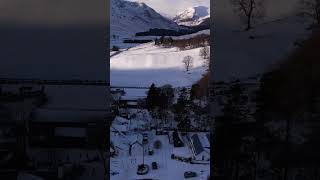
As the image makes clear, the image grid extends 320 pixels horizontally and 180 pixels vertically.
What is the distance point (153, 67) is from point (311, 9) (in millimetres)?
2980

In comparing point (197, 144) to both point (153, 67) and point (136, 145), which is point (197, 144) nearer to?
point (136, 145)

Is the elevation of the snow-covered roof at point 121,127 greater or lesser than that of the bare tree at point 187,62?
lesser

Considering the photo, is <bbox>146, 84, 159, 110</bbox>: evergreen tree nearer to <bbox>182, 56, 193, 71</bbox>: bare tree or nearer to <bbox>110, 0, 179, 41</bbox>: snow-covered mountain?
<bbox>182, 56, 193, 71</bbox>: bare tree

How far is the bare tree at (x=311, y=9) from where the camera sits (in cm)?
258

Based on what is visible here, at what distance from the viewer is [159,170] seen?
436 cm

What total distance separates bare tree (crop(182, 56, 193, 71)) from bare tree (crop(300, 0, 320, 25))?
243 centimetres

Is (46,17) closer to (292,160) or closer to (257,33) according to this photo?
(257,33)

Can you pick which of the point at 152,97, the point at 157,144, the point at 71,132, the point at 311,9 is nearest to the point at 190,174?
the point at 157,144

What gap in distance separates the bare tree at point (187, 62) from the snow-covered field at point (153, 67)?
0.11 ft

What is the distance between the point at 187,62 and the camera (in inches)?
203

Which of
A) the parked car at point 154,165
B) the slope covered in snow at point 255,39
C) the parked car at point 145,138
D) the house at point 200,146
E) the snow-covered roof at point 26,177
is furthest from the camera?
the parked car at point 145,138

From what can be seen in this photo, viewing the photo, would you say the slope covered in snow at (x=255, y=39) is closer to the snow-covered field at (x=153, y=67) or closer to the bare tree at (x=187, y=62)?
the snow-covered field at (x=153, y=67)

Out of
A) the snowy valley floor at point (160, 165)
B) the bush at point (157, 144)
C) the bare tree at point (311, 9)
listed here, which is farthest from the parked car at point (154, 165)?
the bare tree at point (311, 9)

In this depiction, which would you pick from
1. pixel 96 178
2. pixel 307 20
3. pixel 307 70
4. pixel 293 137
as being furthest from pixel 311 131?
pixel 96 178
